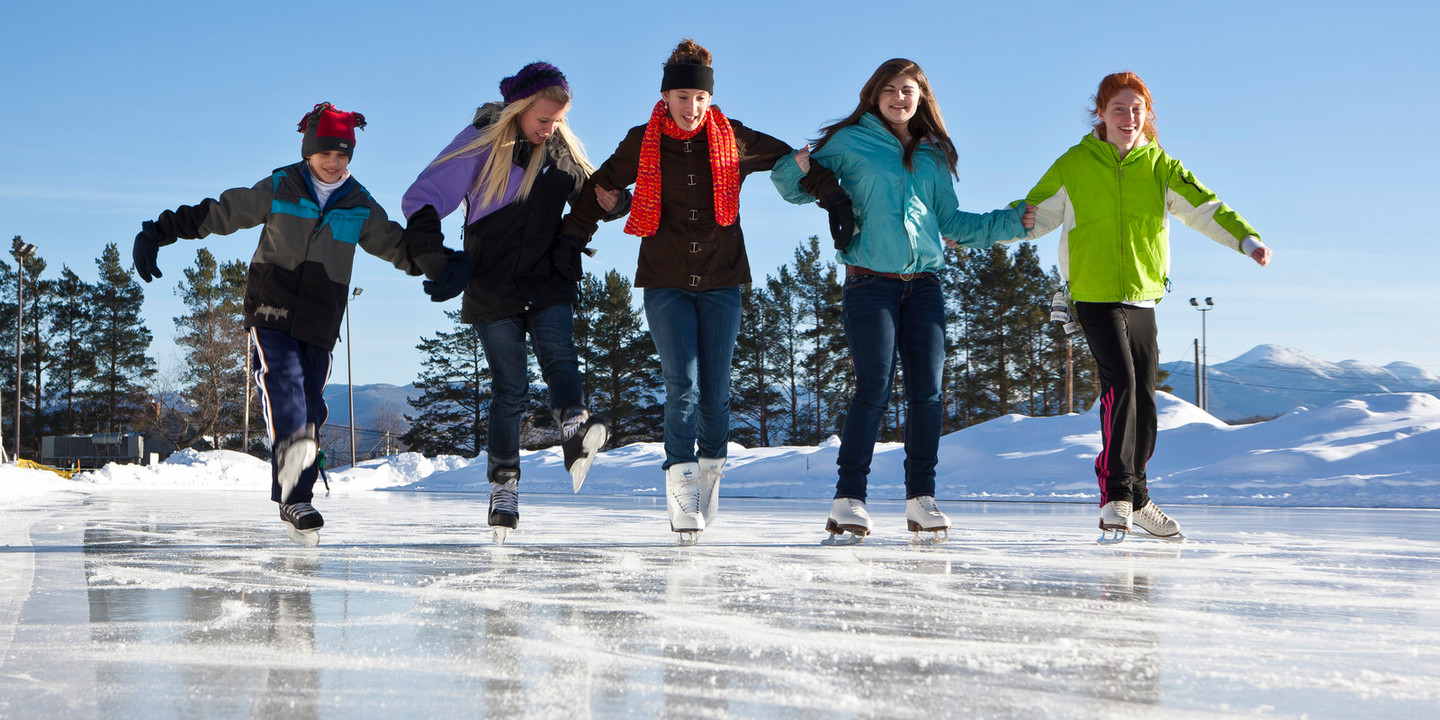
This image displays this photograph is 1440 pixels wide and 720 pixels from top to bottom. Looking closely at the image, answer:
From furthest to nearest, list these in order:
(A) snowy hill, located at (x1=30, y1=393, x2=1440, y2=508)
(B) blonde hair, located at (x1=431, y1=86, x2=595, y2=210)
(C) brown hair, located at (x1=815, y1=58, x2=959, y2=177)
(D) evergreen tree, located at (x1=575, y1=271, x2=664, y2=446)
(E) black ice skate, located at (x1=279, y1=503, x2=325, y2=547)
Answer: (D) evergreen tree, located at (x1=575, y1=271, x2=664, y2=446), (A) snowy hill, located at (x1=30, y1=393, x2=1440, y2=508), (C) brown hair, located at (x1=815, y1=58, x2=959, y2=177), (B) blonde hair, located at (x1=431, y1=86, x2=595, y2=210), (E) black ice skate, located at (x1=279, y1=503, x2=325, y2=547)

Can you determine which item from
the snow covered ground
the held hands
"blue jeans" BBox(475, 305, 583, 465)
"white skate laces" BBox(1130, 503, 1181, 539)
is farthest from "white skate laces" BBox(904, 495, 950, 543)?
the held hands

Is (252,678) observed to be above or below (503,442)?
below

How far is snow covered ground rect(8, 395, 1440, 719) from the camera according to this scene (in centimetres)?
145

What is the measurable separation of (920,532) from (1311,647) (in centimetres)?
244

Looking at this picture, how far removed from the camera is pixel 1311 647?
1852mm

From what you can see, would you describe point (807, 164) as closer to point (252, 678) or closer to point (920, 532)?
point (920, 532)

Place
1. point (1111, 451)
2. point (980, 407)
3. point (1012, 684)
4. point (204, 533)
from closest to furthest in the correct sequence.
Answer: point (1012, 684)
point (1111, 451)
point (204, 533)
point (980, 407)

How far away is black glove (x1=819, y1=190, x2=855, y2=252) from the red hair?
1.18 meters

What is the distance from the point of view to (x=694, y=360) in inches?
161

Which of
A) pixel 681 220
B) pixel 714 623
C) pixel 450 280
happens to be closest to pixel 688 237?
pixel 681 220

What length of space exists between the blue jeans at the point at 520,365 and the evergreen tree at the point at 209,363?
46062 millimetres

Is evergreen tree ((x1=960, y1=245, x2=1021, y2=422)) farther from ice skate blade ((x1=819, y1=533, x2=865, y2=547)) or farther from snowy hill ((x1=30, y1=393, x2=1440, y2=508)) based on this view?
ice skate blade ((x1=819, y1=533, x2=865, y2=547))

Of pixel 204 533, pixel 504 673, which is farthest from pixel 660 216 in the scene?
pixel 504 673

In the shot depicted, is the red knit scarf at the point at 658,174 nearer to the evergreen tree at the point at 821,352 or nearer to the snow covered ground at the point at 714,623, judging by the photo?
the snow covered ground at the point at 714,623
